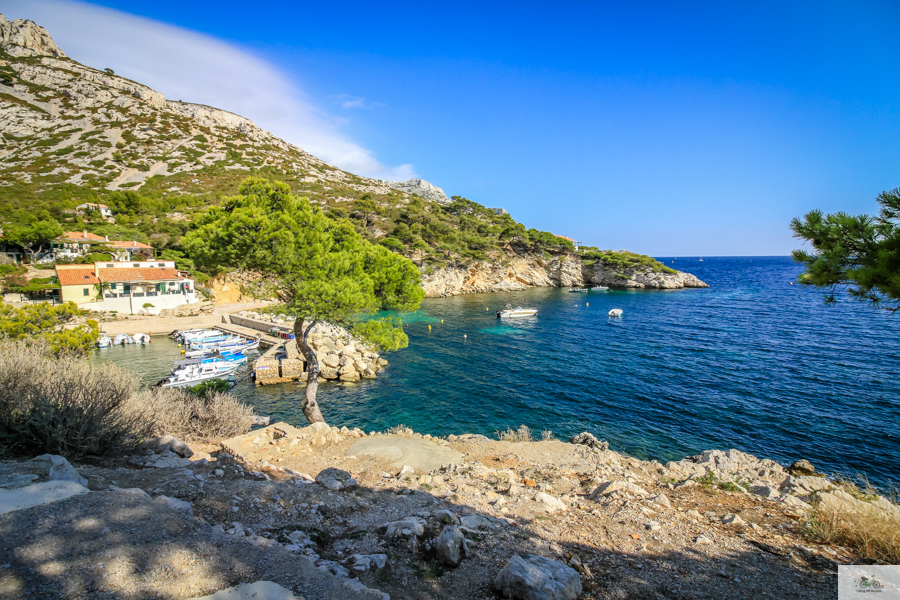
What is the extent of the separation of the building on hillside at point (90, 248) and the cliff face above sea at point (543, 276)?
38038mm

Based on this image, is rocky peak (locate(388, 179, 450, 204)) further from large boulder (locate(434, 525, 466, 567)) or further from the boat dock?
large boulder (locate(434, 525, 466, 567))

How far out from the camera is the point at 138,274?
34469 mm

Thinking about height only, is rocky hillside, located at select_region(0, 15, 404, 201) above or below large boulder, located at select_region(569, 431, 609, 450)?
above

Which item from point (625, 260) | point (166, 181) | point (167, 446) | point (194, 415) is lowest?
point (194, 415)

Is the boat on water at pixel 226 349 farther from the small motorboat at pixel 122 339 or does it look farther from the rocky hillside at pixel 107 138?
the rocky hillside at pixel 107 138

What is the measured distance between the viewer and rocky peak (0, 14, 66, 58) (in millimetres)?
82562

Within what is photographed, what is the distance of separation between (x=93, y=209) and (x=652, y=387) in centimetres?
7022

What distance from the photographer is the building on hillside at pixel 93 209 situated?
49375mm

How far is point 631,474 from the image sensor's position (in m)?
7.87

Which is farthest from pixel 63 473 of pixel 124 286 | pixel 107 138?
pixel 107 138

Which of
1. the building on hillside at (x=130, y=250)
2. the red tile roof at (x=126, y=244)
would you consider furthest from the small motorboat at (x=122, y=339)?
the red tile roof at (x=126, y=244)

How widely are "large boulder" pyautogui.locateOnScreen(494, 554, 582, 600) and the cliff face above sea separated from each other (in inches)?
2093

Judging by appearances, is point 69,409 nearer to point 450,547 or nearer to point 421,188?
point 450,547

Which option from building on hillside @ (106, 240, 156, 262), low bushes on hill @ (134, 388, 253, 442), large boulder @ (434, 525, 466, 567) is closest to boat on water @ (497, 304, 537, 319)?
low bushes on hill @ (134, 388, 253, 442)
